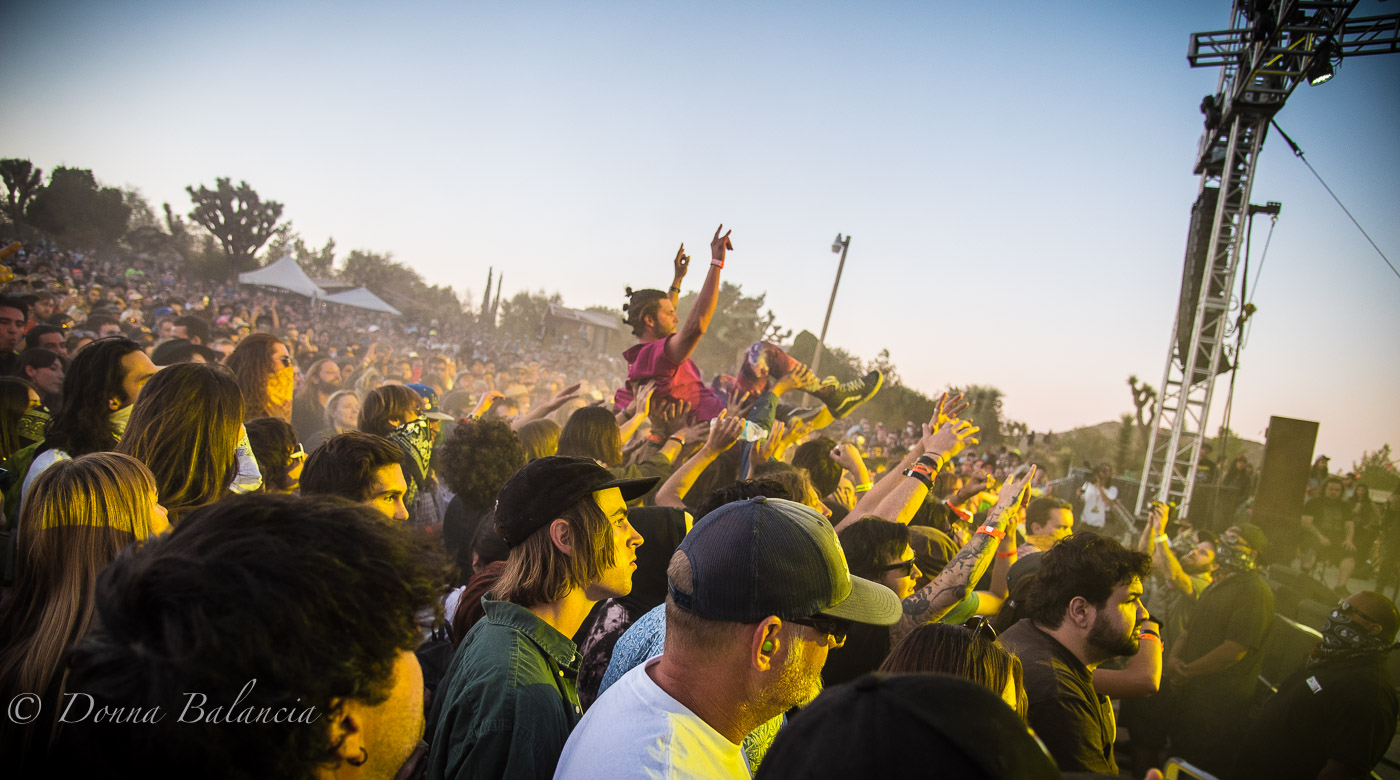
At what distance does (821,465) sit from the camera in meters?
4.99

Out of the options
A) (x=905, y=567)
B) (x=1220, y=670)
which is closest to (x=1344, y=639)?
(x=1220, y=670)

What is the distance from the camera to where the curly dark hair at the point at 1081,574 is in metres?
2.92

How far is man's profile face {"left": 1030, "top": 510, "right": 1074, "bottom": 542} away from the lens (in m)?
5.00

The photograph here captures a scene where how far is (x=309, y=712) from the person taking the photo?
1.05 metres

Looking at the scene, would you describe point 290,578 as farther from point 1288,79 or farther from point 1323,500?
point 1323,500

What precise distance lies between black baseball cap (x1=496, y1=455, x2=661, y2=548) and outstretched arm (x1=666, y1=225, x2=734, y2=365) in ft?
5.98

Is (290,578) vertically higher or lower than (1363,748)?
higher

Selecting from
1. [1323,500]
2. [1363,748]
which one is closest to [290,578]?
[1363,748]

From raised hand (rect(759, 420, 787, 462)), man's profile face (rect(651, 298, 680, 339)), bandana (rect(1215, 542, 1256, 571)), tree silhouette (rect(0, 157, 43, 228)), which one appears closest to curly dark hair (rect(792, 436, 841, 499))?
raised hand (rect(759, 420, 787, 462))

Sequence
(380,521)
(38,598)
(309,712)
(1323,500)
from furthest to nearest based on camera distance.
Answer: (1323,500) < (38,598) < (380,521) < (309,712)

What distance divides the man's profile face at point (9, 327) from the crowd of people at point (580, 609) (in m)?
0.03

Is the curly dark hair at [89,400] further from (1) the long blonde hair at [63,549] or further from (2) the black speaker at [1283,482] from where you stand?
(2) the black speaker at [1283,482]

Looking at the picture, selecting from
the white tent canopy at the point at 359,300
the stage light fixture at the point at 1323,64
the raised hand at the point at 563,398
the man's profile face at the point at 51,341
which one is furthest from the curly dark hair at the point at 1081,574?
the white tent canopy at the point at 359,300

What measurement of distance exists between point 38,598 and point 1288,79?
14.9m
